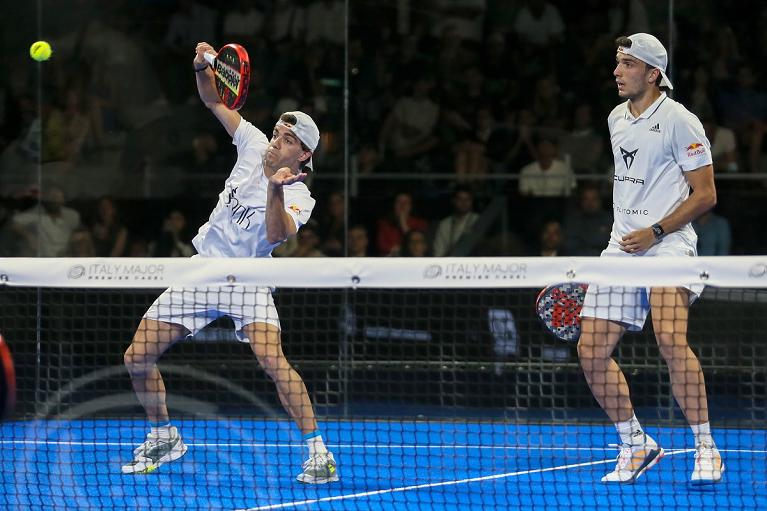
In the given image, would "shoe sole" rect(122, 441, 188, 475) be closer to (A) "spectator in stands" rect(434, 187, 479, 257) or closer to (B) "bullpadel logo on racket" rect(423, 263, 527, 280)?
(B) "bullpadel logo on racket" rect(423, 263, 527, 280)

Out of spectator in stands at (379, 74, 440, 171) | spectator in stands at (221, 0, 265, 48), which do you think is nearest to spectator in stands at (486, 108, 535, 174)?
spectator in stands at (379, 74, 440, 171)

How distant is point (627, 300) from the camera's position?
5.69 meters

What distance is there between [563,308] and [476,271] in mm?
1348

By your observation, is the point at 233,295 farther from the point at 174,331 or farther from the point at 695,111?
the point at 695,111

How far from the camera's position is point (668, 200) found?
5.65 m

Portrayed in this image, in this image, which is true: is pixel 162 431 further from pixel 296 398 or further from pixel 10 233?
pixel 10 233

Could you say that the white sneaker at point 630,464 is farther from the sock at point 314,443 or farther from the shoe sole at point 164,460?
the shoe sole at point 164,460

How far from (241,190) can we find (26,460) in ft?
5.26

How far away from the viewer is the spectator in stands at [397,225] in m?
8.28

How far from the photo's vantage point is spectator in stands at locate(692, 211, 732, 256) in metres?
8.05

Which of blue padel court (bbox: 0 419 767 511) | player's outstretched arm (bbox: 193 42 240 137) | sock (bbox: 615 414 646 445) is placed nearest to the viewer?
blue padel court (bbox: 0 419 767 511)

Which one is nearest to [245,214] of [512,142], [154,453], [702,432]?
[154,453]

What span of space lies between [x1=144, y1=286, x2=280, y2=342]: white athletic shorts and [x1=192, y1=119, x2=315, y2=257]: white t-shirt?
18 cm

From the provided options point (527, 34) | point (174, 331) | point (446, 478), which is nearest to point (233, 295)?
point (174, 331)
